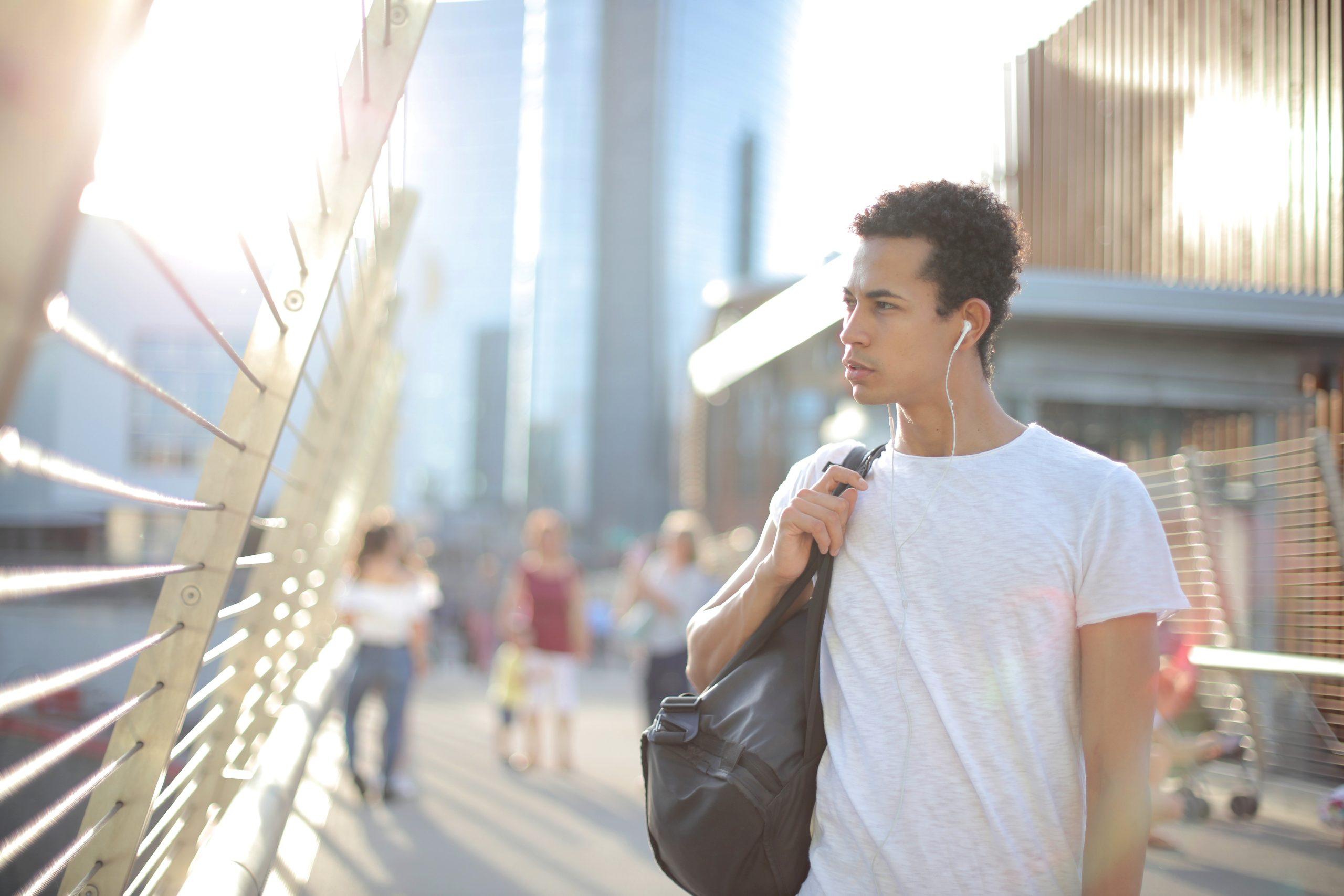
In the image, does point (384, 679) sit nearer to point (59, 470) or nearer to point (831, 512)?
point (831, 512)

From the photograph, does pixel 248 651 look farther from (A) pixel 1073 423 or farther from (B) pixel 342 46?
(A) pixel 1073 423

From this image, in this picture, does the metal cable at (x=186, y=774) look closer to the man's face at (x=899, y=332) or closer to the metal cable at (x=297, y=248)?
the metal cable at (x=297, y=248)

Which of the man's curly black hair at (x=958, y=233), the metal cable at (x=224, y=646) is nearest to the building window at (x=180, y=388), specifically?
the metal cable at (x=224, y=646)

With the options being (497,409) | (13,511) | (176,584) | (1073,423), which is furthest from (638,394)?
(176,584)

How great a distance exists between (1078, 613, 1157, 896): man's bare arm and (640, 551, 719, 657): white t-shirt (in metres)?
5.65

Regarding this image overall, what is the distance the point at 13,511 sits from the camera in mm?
15047

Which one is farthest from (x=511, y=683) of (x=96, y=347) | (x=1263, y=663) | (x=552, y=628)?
(x=96, y=347)

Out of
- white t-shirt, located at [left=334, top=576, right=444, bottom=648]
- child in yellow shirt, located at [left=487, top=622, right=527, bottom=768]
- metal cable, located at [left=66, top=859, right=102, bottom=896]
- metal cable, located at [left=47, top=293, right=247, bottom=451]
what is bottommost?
child in yellow shirt, located at [left=487, top=622, right=527, bottom=768]

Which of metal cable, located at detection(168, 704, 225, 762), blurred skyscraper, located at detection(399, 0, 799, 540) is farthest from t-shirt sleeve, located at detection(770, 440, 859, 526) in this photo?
blurred skyscraper, located at detection(399, 0, 799, 540)

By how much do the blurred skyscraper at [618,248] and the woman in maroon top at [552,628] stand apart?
266ft

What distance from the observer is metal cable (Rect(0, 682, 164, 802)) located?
1.06 metres

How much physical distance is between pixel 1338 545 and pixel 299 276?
197 inches

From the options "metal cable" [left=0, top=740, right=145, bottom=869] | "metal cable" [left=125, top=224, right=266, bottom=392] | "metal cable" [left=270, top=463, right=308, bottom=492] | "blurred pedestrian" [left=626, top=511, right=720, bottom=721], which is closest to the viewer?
"metal cable" [left=0, top=740, right=145, bottom=869]

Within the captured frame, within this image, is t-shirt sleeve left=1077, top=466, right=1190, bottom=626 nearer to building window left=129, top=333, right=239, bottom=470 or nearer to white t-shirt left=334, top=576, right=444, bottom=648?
white t-shirt left=334, top=576, right=444, bottom=648
